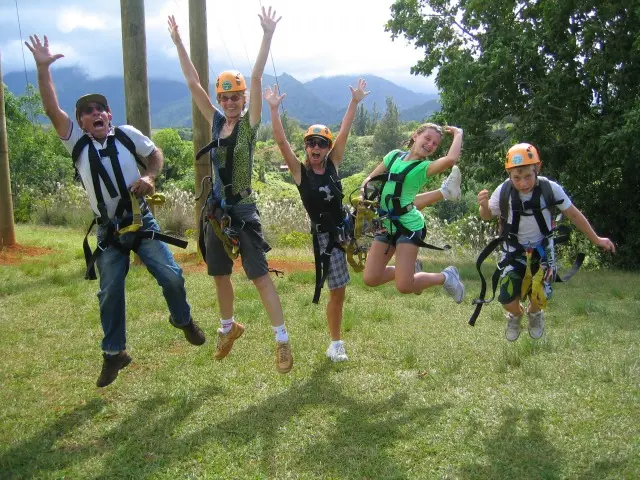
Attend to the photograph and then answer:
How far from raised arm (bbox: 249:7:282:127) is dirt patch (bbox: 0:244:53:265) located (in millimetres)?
9028

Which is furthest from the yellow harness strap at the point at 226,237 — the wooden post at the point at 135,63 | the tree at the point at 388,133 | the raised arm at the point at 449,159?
the tree at the point at 388,133

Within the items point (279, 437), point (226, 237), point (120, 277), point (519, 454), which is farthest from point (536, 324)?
point (120, 277)

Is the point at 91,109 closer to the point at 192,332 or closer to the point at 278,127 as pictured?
the point at 278,127

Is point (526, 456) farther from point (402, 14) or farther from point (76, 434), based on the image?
point (402, 14)

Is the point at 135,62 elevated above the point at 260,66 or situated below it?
above

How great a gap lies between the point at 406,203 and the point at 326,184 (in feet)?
2.85

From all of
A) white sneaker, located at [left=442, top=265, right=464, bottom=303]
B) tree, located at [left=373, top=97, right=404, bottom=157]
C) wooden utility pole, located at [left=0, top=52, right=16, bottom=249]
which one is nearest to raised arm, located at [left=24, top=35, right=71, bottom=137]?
white sneaker, located at [left=442, top=265, right=464, bottom=303]

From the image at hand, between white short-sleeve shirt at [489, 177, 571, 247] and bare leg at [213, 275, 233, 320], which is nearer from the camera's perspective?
white short-sleeve shirt at [489, 177, 571, 247]

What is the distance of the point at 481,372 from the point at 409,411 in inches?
47.4

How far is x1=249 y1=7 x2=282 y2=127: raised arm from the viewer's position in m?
5.48

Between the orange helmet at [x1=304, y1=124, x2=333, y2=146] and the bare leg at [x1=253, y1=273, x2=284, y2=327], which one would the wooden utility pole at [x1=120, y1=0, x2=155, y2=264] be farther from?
the bare leg at [x1=253, y1=273, x2=284, y2=327]

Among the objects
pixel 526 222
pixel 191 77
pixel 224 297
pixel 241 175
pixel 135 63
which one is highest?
pixel 135 63

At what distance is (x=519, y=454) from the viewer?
4453 mm

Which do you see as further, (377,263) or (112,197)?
(377,263)
